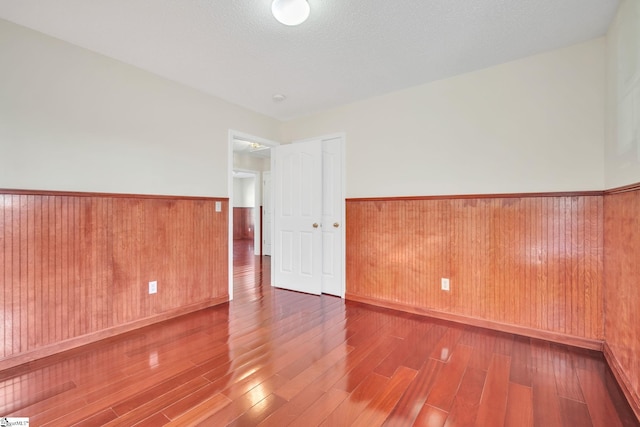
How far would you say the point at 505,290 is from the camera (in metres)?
2.50

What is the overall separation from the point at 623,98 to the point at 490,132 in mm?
874

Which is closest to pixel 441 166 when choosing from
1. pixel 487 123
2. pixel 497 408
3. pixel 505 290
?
pixel 487 123

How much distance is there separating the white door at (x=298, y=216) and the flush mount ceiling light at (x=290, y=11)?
Result: 1.75 meters

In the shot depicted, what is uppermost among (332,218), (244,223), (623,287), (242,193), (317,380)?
(242,193)

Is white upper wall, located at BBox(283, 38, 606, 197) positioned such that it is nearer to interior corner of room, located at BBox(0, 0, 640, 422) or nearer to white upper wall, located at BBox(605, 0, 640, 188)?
interior corner of room, located at BBox(0, 0, 640, 422)

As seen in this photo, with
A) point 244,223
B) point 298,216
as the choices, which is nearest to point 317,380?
point 298,216

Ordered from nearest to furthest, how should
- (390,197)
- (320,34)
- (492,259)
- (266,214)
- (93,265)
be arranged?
(320,34), (93,265), (492,259), (390,197), (266,214)

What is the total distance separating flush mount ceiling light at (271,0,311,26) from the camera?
5.81ft

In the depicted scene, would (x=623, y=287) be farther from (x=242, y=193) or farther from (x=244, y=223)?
(x=242, y=193)

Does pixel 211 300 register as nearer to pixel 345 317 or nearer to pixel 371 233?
pixel 345 317

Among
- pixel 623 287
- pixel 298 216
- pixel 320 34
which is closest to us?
pixel 623 287

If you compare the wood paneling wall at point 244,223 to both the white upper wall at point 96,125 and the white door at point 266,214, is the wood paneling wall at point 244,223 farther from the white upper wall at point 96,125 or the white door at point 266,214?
the white upper wall at point 96,125

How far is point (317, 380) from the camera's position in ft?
5.80

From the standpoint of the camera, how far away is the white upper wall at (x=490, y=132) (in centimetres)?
223
